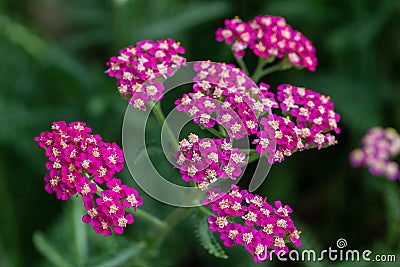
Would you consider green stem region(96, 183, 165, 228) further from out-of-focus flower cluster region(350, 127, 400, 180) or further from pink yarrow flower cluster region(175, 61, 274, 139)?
out-of-focus flower cluster region(350, 127, 400, 180)

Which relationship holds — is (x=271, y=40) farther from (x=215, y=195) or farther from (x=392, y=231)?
(x=392, y=231)

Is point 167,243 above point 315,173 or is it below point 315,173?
below

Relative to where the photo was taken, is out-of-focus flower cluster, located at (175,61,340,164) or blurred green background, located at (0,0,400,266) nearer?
out-of-focus flower cluster, located at (175,61,340,164)

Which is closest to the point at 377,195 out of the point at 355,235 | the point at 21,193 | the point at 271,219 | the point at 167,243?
the point at 355,235

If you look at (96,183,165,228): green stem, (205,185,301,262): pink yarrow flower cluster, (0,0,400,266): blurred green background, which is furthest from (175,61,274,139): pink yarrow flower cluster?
(0,0,400,266): blurred green background

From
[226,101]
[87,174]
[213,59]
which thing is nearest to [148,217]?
[87,174]

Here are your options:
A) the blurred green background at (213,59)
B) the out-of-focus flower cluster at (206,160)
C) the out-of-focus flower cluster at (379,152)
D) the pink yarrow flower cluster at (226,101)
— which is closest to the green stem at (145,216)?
A: the out-of-focus flower cluster at (206,160)

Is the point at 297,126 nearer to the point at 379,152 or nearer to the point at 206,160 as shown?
the point at 206,160
